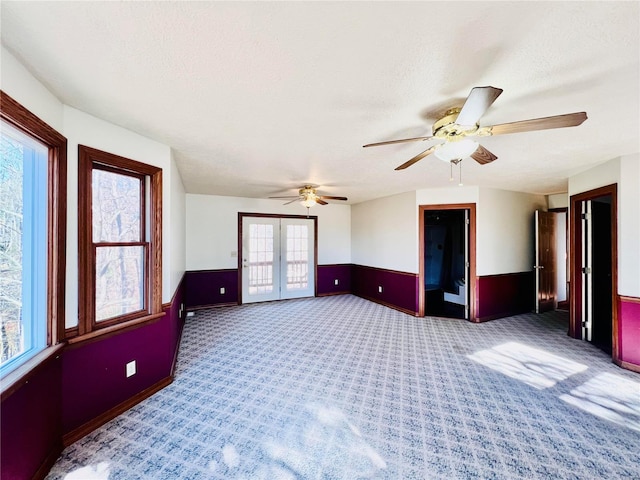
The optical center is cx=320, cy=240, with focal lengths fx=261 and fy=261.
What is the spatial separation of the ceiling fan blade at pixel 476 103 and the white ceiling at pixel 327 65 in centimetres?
19

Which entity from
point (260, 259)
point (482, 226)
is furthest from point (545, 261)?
point (260, 259)

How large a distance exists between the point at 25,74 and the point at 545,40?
2.63 metres

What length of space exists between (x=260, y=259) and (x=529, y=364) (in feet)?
15.7

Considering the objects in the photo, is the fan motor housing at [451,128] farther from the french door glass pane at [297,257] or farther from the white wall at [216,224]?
the french door glass pane at [297,257]

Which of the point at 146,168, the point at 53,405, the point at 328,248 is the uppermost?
the point at 146,168

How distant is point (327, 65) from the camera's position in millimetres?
1369

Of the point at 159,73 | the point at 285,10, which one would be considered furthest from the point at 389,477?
the point at 159,73

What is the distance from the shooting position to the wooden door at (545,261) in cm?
487

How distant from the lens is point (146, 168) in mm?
2328

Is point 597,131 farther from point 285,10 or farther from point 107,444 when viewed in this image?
point 107,444

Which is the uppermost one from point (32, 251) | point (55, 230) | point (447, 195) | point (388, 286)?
point (447, 195)

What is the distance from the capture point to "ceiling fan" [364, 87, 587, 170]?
134cm

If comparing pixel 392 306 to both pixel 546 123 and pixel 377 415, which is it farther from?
pixel 546 123

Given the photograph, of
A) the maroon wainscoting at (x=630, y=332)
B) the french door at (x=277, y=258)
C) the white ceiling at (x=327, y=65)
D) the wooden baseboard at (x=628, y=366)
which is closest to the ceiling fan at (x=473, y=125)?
the white ceiling at (x=327, y=65)
